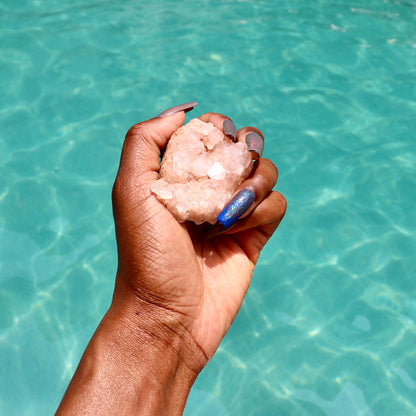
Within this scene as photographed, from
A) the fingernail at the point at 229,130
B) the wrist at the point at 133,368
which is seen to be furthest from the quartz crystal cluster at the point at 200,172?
the wrist at the point at 133,368

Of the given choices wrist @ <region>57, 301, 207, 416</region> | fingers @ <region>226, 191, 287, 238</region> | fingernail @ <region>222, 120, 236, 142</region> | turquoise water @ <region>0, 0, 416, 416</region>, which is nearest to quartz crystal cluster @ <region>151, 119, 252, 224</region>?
fingernail @ <region>222, 120, 236, 142</region>

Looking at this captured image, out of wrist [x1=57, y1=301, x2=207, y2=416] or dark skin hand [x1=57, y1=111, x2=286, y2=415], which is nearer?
wrist [x1=57, y1=301, x2=207, y2=416]

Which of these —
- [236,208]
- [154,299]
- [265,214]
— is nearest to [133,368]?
[154,299]

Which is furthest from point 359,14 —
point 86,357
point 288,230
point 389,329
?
point 86,357

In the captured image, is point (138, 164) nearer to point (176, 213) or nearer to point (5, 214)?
point (176, 213)

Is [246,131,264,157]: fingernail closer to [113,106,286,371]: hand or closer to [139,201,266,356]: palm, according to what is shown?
[113,106,286,371]: hand

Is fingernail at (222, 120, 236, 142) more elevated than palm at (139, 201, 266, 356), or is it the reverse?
fingernail at (222, 120, 236, 142)
